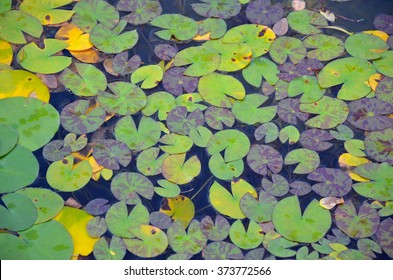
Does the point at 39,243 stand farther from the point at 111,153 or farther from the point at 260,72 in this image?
the point at 260,72

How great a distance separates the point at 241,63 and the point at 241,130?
23 centimetres

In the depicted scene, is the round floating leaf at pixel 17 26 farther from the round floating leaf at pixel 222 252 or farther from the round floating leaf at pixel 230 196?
the round floating leaf at pixel 222 252

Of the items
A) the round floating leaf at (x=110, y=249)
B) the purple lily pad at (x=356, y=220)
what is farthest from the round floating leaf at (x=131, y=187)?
the purple lily pad at (x=356, y=220)

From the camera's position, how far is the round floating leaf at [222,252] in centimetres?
163

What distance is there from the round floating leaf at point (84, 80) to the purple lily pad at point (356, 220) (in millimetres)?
796

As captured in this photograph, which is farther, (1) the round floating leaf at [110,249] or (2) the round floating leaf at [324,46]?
(2) the round floating leaf at [324,46]

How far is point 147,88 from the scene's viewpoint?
185cm

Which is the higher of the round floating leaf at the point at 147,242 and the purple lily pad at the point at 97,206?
the purple lily pad at the point at 97,206

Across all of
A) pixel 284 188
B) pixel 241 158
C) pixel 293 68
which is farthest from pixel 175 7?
pixel 284 188

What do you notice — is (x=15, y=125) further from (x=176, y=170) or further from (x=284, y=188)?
(x=284, y=188)

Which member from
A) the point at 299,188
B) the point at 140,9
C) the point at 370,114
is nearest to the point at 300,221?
the point at 299,188

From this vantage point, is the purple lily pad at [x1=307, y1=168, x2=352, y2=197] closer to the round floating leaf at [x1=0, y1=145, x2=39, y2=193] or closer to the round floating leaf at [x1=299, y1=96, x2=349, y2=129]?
the round floating leaf at [x1=299, y1=96, x2=349, y2=129]

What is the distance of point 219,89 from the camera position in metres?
1.86

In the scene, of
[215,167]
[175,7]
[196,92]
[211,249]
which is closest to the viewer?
Answer: [211,249]
